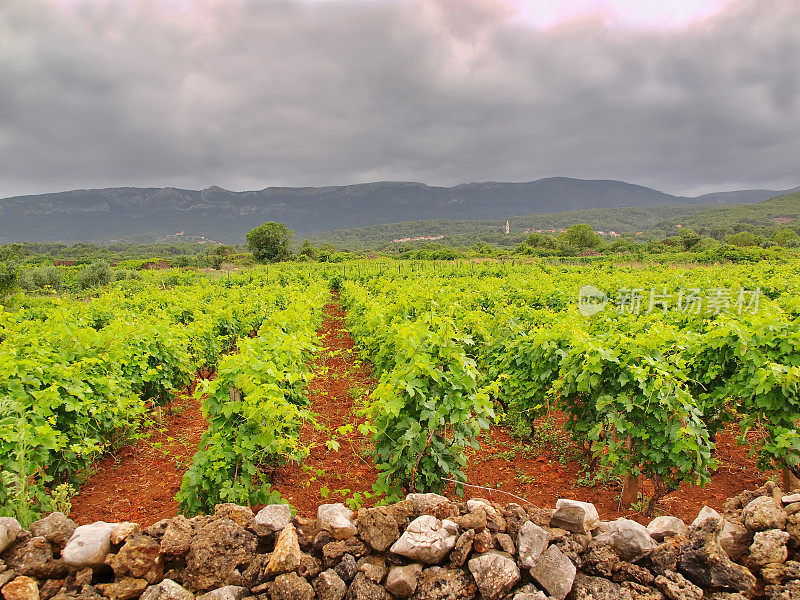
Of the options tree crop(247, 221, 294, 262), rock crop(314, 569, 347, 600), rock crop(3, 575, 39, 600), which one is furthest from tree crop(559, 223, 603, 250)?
rock crop(3, 575, 39, 600)

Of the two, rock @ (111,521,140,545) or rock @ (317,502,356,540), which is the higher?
rock @ (111,521,140,545)

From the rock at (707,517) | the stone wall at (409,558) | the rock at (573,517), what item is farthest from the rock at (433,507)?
the rock at (707,517)

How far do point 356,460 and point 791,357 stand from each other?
5634 mm

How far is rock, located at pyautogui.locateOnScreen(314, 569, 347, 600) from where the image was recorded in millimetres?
2672

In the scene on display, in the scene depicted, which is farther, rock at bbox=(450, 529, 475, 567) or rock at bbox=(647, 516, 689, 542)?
rock at bbox=(647, 516, 689, 542)

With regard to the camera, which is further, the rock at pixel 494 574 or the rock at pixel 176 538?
the rock at pixel 176 538

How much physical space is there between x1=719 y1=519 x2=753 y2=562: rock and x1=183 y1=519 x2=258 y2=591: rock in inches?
130

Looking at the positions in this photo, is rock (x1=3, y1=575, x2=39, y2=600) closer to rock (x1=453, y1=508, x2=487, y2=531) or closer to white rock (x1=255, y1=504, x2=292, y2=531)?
white rock (x1=255, y1=504, x2=292, y2=531)

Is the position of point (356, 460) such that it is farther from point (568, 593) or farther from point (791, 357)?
point (791, 357)

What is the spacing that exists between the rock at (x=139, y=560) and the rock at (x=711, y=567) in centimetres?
349

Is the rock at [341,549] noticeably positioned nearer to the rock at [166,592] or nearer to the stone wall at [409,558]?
the stone wall at [409,558]

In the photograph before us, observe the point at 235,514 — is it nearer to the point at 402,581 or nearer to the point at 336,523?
the point at 336,523

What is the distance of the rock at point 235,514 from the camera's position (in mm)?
3047

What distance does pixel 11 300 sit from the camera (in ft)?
61.9
